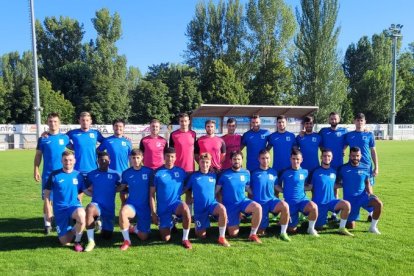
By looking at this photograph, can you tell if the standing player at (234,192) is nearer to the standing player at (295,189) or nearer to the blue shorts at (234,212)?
the blue shorts at (234,212)

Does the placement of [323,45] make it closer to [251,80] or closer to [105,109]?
[251,80]

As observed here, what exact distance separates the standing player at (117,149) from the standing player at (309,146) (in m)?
3.11

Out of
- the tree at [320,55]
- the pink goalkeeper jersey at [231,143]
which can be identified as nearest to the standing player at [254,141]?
the pink goalkeeper jersey at [231,143]

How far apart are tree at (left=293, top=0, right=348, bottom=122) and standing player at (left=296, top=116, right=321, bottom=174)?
36482mm

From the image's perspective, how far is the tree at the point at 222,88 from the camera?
42.2 m

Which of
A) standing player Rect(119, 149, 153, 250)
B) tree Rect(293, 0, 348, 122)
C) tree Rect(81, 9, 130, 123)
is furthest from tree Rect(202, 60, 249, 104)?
standing player Rect(119, 149, 153, 250)

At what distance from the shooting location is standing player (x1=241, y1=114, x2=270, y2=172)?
7117 mm

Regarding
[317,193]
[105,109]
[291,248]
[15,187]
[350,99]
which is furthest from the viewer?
[350,99]

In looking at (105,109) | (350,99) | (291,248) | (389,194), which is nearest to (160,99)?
(105,109)

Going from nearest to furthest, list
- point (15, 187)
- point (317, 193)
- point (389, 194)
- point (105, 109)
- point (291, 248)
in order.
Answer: point (291, 248)
point (317, 193)
point (389, 194)
point (15, 187)
point (105, 109)

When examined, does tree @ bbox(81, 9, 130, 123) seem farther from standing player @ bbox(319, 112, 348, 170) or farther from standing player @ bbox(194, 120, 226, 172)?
standing player @ bbox(319, 112, 348, 170)

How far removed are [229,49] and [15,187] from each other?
132ft

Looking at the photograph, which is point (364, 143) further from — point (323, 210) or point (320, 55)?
point (320, 55)

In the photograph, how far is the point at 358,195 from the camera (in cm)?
650
